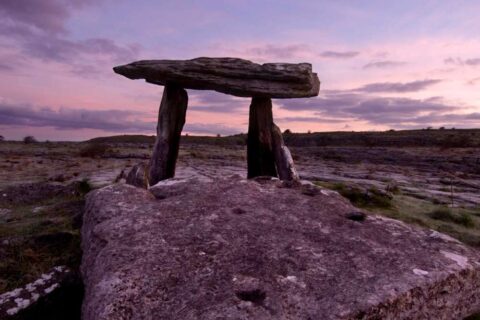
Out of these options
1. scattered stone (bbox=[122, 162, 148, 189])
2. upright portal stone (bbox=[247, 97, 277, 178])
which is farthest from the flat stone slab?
scattered stone (bbox=[122, 162, 148, 189])

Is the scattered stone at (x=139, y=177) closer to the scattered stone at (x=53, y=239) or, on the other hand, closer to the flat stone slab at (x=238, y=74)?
the scattered stone at (x=53, y=239)

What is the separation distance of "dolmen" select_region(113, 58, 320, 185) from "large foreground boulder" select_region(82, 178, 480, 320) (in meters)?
4.66

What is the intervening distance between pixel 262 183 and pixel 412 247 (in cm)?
344

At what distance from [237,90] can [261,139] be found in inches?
78.3

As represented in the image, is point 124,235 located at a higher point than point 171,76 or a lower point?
lower

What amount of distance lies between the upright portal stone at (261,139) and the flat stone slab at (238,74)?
4.03 ft

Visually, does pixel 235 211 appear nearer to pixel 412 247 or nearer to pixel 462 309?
pixel 412 247

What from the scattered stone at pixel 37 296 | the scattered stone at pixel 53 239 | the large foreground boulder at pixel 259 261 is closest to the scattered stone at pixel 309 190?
the large foreground boulder at pixel 259 261

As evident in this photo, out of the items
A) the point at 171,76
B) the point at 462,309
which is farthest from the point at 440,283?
the point at 171,76

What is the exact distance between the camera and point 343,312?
468 centimetres

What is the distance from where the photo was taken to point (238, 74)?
11992 millimetres

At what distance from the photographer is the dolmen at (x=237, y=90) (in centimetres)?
1200

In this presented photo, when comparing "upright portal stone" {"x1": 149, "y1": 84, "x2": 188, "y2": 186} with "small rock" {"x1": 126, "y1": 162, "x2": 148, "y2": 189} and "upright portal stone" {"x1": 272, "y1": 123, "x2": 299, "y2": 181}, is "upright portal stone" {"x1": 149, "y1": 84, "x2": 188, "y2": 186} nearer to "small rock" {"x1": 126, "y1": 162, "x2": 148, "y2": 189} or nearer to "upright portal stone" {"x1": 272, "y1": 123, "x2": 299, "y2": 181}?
"small rock" {"x1": 126, "y1": 162, "x2": 148, "y2": 189}

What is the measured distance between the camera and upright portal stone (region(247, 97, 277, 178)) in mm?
13492
